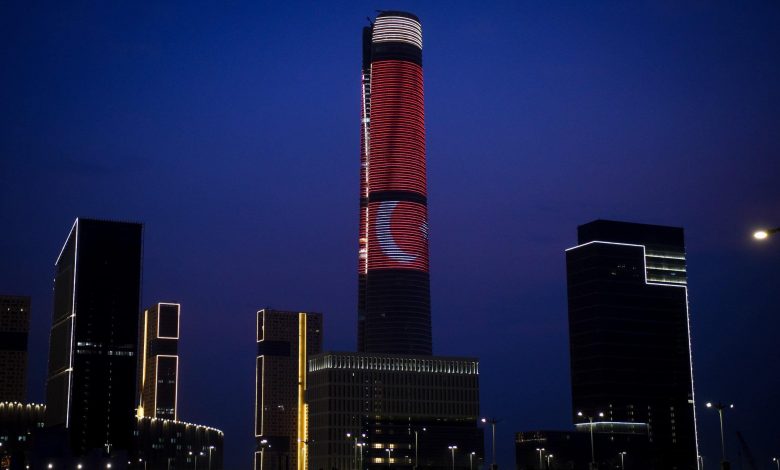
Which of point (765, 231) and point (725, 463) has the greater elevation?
point (765, 231)

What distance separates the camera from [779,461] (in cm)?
18800

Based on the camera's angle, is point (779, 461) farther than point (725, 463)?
Yes

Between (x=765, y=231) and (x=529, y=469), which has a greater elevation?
(x=765, y=231)

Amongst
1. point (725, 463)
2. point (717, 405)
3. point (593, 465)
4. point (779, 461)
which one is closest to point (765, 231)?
point (725, 463)

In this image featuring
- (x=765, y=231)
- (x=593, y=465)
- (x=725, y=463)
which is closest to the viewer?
(x=765, y=231)

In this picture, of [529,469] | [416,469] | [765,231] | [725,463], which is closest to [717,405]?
[725,463]

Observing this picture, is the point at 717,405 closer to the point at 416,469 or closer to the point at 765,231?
the point at 416,469

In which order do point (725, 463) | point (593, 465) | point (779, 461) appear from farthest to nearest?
point (779, 461) → point (593, 465) → point (725, 463)

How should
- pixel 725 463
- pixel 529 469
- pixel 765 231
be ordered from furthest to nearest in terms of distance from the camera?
pixel 529 469
pixel 725 463
pixel 765 231

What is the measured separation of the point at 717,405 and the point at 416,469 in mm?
36082

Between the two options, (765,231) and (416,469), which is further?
(416,469)

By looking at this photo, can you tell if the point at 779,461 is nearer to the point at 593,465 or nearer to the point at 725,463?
the point at 593,465

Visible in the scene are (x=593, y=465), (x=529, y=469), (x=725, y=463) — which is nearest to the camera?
(x=725, y=463)

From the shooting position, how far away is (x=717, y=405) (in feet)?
420
